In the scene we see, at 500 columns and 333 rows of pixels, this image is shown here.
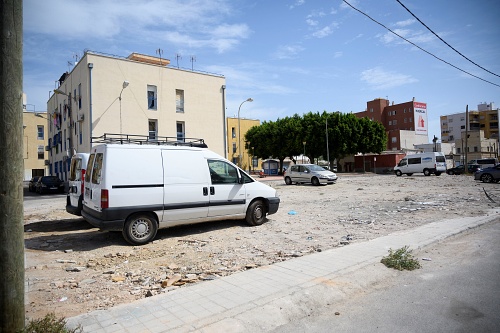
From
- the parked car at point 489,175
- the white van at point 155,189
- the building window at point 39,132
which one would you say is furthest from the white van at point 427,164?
the building window at point 39,132

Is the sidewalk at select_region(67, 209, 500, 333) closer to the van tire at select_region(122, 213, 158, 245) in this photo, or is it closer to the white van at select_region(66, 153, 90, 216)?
the van tire at select_region(122, 213, 158, 245)

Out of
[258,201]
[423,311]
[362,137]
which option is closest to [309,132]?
[362,137]

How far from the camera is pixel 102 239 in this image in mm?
7730

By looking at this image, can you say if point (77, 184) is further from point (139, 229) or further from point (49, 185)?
point (49, 185)

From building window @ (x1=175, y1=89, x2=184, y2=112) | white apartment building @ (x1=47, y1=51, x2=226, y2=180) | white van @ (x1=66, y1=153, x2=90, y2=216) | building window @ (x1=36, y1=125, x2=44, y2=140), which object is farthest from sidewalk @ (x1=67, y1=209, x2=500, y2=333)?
building window @ (x1=36, y1=125, x2=44, y2=140)

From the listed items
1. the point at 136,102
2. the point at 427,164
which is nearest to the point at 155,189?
the point at 136,102

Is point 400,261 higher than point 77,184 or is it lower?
lower

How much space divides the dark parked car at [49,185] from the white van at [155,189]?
2337 centimetres

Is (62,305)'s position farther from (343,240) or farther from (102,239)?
(343,240)

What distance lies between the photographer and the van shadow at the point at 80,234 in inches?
285

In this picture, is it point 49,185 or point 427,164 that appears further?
point 427,164

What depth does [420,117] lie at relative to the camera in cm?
8344

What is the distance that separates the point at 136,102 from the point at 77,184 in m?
21.9

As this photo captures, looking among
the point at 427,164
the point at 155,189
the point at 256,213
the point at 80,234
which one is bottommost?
the point at 80,234
